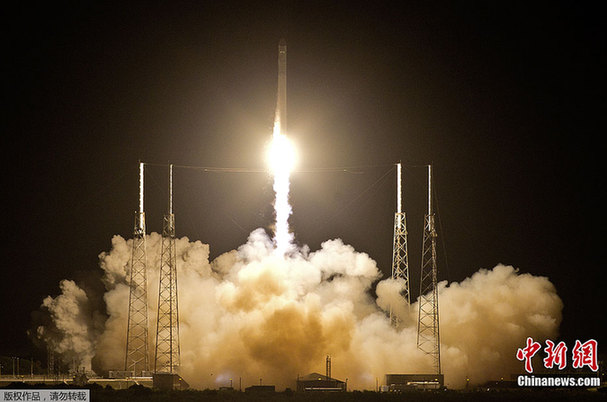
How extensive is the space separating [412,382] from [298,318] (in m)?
7.20

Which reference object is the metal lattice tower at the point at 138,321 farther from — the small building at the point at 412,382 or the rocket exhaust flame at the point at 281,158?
the small building at the point at 412,382

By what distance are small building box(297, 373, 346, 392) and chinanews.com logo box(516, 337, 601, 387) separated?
887 cm

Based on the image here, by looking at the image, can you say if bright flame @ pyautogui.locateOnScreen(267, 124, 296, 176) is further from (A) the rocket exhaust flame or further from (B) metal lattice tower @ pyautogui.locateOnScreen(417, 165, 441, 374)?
(B) metal lattice tower @ pyautogui.locateOnScreen(417, 165, 441, 374)

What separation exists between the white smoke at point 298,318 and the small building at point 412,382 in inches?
153

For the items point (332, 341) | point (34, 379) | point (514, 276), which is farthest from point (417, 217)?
point (34, 379)

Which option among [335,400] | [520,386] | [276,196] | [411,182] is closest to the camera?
[335,400]

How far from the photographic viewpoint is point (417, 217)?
9000 centimetres

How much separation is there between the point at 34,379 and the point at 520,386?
28.0m

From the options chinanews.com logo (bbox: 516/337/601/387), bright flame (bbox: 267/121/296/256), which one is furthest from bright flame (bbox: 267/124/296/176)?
chinanews.com logo (bbox: 516/337/601/387)

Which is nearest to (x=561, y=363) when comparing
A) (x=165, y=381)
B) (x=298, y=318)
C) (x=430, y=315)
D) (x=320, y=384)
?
(x=430, y=315)

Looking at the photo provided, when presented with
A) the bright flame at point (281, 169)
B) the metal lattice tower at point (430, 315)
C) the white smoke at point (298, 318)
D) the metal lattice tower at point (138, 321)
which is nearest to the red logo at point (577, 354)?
the metal lattice tower at point (430, 315)

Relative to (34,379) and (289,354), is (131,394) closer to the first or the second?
(289,354)

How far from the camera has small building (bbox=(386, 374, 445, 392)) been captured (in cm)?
6384

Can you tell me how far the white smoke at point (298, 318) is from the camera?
223ft
